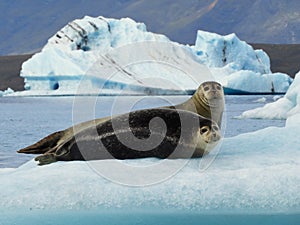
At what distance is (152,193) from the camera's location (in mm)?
2367

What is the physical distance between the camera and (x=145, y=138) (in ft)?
9.97

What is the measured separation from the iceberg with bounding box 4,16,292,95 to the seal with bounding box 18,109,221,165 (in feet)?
43.8

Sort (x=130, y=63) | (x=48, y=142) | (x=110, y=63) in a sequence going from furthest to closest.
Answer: (x=110, y=63), (x=130, y=63), (x=48, y=142)

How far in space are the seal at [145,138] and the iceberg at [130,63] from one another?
1335 cm

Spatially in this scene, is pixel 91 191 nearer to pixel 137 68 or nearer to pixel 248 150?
pixel 248 150

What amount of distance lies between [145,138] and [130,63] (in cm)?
1376

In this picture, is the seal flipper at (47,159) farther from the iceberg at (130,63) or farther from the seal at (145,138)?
the iceberg at (130,63)

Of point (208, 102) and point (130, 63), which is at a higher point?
point (130, 63)

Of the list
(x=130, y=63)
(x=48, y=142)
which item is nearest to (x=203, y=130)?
(x=48, y=142)

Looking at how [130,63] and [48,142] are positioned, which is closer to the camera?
[48,142]

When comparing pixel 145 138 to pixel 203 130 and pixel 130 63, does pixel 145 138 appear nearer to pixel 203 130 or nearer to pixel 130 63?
pixel 203 130

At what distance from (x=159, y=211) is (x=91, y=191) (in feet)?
1.00

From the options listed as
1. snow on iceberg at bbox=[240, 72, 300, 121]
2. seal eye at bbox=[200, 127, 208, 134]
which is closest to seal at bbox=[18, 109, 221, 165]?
seal eye at bbox=[200, 127, 208, 134]

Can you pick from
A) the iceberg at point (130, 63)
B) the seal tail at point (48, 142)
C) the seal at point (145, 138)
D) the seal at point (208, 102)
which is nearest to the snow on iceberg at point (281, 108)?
the seal at point (208, 102)
